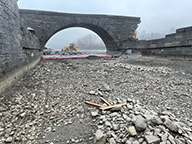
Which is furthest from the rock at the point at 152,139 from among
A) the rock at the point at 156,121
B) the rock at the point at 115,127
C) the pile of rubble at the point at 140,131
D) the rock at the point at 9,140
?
the rock at the point at 9,140

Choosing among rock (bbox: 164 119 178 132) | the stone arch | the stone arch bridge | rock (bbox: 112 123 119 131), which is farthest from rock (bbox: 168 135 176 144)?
the stone arch

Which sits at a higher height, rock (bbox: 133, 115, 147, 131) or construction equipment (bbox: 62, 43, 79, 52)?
construction equipment (bbox: 62, 43, 79, 52)

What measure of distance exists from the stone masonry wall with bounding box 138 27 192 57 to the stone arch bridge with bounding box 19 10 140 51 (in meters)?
3.81

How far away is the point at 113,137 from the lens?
66.7 inches

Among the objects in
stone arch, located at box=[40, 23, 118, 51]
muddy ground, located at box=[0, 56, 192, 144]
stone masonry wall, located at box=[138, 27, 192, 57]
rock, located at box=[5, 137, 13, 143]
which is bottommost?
rock, located at box=[5, 137, 13, 143]

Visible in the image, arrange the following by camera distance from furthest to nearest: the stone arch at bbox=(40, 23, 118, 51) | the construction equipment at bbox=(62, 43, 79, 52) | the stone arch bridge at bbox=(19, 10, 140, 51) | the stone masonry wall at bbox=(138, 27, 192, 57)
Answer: the construction equipment at bbox=(62, 43, 79, 52), the stone arch at bbox=(40, 23, 118, 51), the stone arch bridge at bbox=(19, 10, 140, 51), the stone masonry wall at bbox=(138, 27, 192, 57)

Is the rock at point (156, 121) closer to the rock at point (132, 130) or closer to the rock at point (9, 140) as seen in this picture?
the rock at point (132, 130)

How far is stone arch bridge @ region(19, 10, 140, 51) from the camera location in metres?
11.2

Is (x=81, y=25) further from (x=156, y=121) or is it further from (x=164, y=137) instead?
(x=164, y=137)

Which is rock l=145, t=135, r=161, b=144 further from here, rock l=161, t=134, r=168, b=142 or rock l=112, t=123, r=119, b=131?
rock l=112, t=123, r=119, b=131

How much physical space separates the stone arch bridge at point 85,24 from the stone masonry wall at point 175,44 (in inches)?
150

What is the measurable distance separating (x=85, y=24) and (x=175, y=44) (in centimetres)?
924

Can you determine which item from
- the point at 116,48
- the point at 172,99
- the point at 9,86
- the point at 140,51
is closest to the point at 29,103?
the point at 9,86

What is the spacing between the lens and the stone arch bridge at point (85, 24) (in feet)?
36.7
